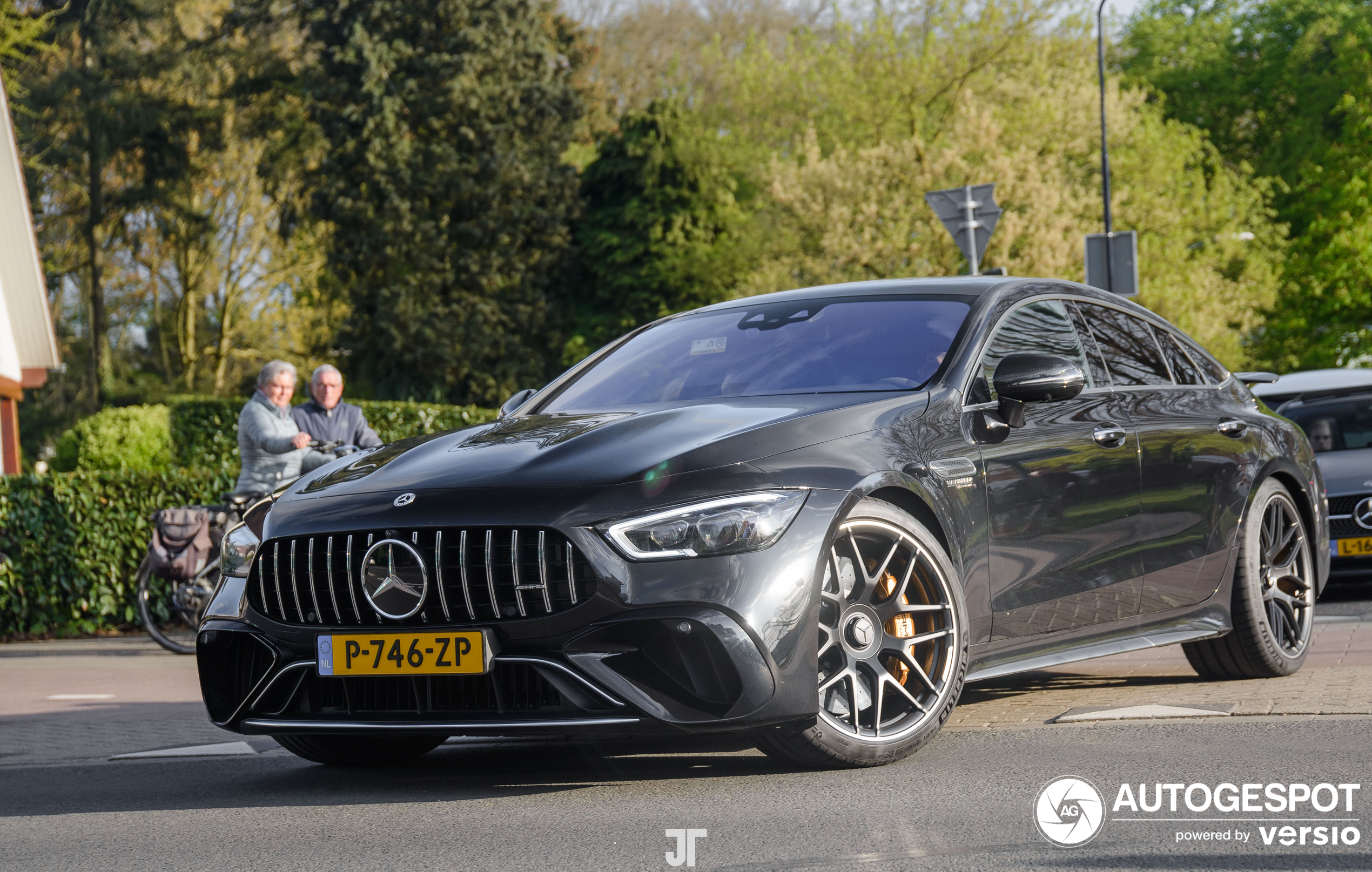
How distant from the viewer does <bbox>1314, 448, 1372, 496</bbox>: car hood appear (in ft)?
36.2

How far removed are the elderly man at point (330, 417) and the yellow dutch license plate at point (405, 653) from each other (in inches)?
265

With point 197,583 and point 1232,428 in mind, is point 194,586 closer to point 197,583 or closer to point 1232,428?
point 197,583

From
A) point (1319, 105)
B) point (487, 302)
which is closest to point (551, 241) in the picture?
point (487, 302)

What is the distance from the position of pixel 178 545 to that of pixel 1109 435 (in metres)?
7.47

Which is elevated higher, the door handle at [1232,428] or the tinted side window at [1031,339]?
the tinted side window at [1031,339]

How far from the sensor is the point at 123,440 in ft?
97.1

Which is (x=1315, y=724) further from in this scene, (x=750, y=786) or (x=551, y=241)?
(x=551, y=241)

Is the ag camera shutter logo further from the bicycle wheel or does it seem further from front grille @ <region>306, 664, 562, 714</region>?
the bicycle wheel

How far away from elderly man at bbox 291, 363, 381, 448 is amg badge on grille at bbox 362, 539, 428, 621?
682 centimetres

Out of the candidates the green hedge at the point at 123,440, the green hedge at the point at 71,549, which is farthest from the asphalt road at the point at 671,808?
the green hedge at the point at 123,440

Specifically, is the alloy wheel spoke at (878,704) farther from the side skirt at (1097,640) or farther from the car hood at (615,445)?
the car hood at (615,445)

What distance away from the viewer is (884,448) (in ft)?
15.9

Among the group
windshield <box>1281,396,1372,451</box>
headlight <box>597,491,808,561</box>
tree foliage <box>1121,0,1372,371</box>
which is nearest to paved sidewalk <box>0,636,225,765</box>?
headlight <box>597,491,808,561</box>

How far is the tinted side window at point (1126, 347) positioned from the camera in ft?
20.4
